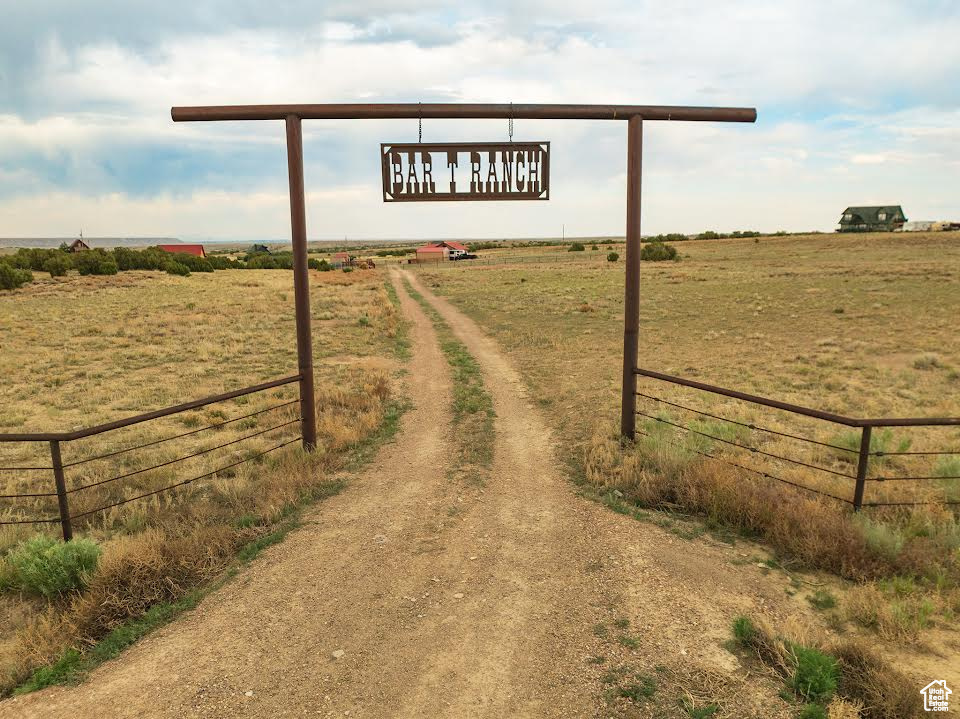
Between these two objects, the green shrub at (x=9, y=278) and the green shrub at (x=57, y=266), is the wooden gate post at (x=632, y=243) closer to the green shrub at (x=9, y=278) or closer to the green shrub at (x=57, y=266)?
the green shrub at (x=9, y=278)

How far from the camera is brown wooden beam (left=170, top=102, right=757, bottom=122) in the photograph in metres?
7.07

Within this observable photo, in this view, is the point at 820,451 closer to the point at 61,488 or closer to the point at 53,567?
the point at 53,567

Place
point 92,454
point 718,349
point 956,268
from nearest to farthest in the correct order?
1. point 92,454
2. point 718,349
3. point 956,268

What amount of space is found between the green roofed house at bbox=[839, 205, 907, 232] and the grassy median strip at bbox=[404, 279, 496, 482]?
105m

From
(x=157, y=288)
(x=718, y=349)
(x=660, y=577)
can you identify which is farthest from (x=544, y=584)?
(x=157, y=288)

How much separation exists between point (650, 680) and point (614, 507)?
2.76 meters

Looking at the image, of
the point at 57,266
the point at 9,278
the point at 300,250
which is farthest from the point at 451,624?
the point at 57,266

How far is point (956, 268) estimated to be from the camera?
38.6m

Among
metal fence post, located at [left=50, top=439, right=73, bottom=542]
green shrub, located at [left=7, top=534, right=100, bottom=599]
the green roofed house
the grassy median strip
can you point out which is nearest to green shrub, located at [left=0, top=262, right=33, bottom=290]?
the grassy median strip

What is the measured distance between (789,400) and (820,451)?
135 inches

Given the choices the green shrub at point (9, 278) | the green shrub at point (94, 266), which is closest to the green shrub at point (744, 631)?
the green shrub at point (9, 278)

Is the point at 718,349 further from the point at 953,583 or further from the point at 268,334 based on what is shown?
the point at 268,334

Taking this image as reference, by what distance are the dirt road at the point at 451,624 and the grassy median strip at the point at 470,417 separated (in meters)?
1.17

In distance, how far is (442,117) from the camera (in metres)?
7.33
